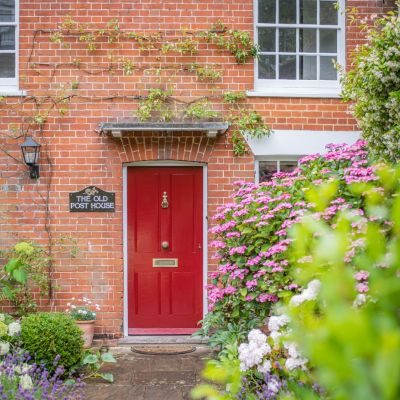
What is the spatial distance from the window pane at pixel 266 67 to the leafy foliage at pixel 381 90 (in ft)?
7.41

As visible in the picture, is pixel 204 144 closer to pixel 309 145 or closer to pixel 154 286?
pixel 309 145

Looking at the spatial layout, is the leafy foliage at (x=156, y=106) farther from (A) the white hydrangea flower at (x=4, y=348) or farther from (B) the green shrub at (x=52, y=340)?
(A) the white hydrangea flower at (x=4, y=348)

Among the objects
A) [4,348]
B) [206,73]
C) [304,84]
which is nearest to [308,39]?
[304,84]

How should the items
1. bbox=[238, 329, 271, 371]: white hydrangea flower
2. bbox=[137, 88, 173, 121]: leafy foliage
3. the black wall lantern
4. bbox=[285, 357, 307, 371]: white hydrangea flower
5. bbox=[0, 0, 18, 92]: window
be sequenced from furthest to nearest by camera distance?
1. bbox=[0, 0, 18, 92]: window
2. bbox=[137, 88, 173, 121]: leafy foliage
3. the black wall lantern
4. bbox=[238, 329, 271, 371]: white hydrangea flower
5. bbox=[285, 357, 307, 371]: white hydrangea flower

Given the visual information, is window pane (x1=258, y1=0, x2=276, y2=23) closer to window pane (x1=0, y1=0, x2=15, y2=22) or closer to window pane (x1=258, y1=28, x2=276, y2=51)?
window pane (x1=258, y1=28, x2=276, y2=51)

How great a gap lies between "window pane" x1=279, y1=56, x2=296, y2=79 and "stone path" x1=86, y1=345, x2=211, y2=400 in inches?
151

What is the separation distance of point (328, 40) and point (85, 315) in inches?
193

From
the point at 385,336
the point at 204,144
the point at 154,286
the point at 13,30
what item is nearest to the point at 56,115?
the point at 13,30

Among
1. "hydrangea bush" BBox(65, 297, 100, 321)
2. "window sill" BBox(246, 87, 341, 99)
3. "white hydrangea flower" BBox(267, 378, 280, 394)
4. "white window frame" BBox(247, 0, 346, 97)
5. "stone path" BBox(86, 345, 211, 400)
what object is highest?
"white window frame" BBox(247, 0, 346, 97)

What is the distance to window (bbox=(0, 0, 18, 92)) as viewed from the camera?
26.8ft

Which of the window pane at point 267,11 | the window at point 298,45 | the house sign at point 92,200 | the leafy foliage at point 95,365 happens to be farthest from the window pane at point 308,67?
the leafy foliage at point 95,365

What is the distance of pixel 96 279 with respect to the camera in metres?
8.03

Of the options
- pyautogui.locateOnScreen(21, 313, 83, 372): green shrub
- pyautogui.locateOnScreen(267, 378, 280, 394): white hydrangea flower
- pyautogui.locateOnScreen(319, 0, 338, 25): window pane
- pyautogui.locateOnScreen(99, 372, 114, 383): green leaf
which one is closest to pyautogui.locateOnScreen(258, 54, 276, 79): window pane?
pyautogui.locateOnScreen(319, 0, 338, 25): window pane

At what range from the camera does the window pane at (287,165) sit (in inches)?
330
